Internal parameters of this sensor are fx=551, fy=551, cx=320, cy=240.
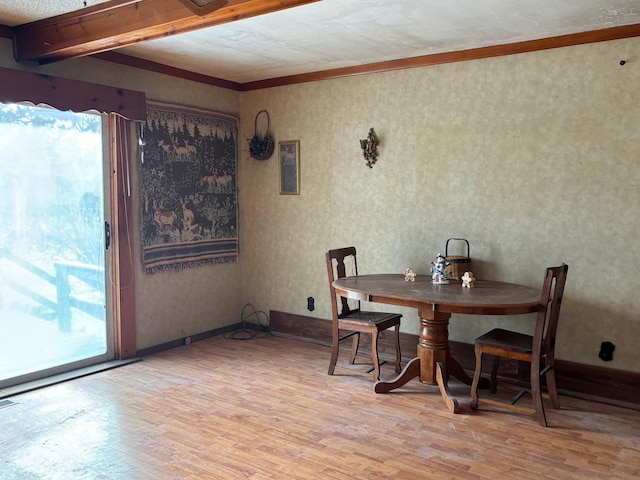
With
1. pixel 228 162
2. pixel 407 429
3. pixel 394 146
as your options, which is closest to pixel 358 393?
pixel 407 429

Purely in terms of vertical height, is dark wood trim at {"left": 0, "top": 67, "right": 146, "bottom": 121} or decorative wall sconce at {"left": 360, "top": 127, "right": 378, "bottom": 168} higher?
dark wood trim at {"left": 0, "top": 67, "right": 146, "bottom": 121}

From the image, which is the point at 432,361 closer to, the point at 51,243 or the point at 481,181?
the point at 481,181

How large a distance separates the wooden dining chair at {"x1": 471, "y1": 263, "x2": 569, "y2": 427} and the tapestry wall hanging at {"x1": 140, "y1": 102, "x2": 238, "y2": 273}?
2645 mm

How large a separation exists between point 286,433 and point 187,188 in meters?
2.50

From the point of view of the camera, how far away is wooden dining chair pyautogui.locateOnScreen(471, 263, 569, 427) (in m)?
3.08

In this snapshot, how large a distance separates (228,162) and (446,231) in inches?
85.8

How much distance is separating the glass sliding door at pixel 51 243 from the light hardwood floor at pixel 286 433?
323 mm

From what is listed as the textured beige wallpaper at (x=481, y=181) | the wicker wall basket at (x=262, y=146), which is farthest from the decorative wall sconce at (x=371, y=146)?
the wicker wall basket at (x=262, y=146)

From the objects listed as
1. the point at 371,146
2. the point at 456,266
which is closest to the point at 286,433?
the point at 456,266

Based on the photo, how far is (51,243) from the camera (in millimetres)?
3904

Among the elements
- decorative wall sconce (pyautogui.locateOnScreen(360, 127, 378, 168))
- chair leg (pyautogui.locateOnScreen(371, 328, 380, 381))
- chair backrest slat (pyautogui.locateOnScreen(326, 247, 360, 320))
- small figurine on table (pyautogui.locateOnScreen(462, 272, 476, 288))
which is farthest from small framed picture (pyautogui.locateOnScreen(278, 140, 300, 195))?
Result: small figurine on table (pyautogui.locateOnScreen(462, 272, 476, 288))

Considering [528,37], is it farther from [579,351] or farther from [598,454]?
[598,454]

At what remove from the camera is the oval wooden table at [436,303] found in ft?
10.5

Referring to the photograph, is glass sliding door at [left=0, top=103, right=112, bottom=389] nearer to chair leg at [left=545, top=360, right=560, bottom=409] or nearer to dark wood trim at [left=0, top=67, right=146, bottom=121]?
dark wood trim at [left=0, top=67, right=146, bottom=121]
